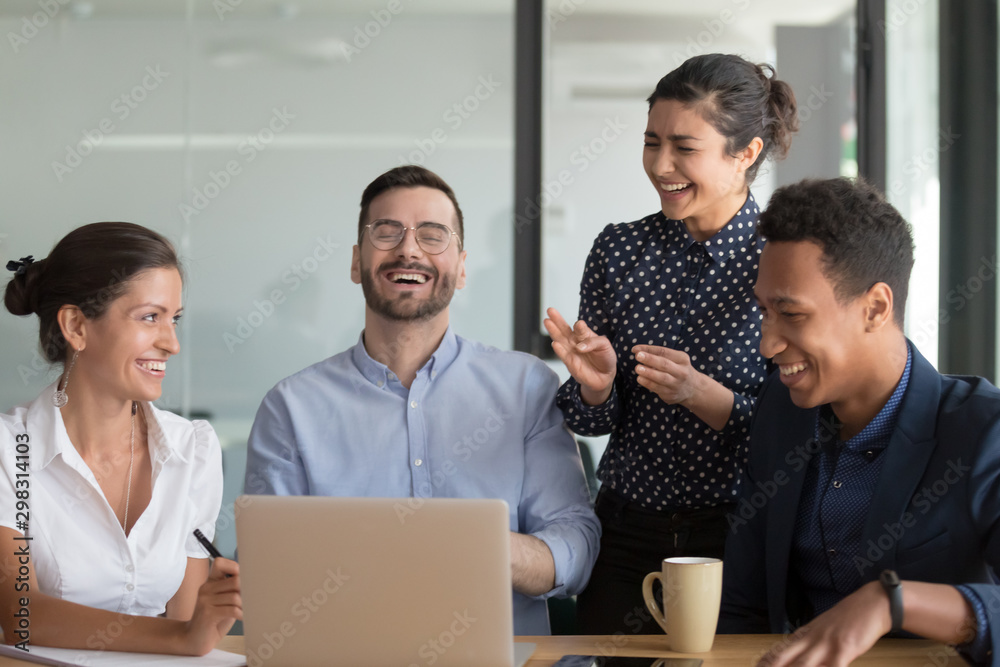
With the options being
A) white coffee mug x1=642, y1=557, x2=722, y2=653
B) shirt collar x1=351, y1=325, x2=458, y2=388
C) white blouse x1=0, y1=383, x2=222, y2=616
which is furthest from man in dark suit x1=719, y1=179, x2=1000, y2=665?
white blouse x1=0, y1=383, x2=222, y2=616

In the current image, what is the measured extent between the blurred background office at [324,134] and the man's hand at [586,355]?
176 centimetres

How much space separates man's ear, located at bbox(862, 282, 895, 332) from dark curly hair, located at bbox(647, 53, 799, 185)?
23.2 inches

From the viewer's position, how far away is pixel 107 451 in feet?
6.09

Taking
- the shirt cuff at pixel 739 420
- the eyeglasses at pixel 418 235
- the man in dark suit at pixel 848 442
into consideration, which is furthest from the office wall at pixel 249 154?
the man in dark suit at pixel 848 442

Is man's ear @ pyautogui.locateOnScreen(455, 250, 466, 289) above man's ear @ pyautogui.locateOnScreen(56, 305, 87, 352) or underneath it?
above

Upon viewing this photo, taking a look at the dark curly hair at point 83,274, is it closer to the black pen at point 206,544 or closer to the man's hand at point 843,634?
the black pen at point 206,544

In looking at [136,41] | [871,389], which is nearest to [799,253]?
[871,389]

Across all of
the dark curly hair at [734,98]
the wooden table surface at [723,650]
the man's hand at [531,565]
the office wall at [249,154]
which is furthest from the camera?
the office wall at [249,154]

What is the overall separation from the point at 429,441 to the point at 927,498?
0.97 meters

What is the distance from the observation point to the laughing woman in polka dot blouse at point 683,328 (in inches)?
77.1

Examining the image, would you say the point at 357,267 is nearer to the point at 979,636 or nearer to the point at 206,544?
the point at 206,544

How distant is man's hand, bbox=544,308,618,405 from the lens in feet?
5.97

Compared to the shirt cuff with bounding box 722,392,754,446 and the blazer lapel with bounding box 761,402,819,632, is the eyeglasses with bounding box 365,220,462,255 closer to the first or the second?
the shirt cuff with bounding box 722,392,754,446

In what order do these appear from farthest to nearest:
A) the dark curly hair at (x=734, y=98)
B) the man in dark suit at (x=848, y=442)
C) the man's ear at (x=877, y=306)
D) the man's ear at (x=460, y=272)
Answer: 1. the man's ear at (x=460, y=272)
2. the dark curly hair at (x=734, y=98)
3. the man's ear at (x=877, y=306)
4. the man in dark suit at (x=848, y=442)
